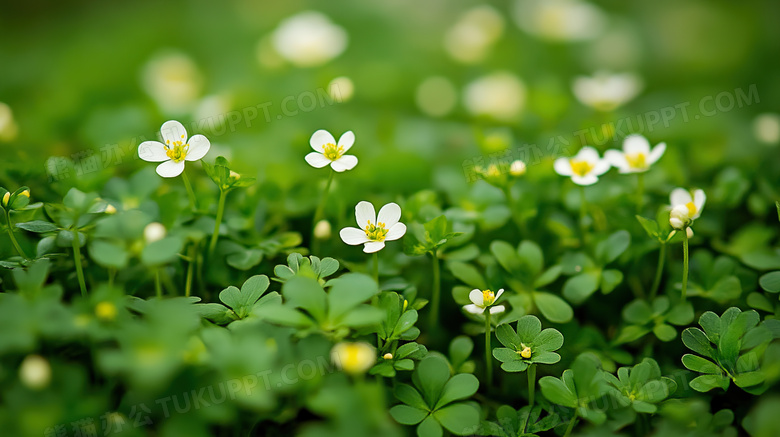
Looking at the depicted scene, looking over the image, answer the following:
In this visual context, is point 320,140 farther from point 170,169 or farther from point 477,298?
point 477,298

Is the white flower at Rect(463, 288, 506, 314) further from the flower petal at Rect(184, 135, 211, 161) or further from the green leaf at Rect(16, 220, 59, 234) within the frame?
the green leaf at Rect(16, 220, 59, 234)

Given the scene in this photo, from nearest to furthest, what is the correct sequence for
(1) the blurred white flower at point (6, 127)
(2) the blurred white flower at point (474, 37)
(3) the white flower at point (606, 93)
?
(1) the blurred white flower at point (6, 127) → (3) the white flower at point (606, 93) → (2) the blurred white flower at point (474, 37)

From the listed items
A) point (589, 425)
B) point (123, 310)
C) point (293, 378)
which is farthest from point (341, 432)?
point (589, 425)

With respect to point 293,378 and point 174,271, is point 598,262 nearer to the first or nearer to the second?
point 293,378

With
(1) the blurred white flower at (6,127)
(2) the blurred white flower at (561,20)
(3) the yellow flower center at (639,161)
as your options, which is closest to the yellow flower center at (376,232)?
(3) the yellow flower center at (639,161)

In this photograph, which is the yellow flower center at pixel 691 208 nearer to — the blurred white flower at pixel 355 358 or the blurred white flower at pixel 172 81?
the blurred white flower at pixel 355 358

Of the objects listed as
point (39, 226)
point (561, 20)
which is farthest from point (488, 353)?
point (561, 20)
